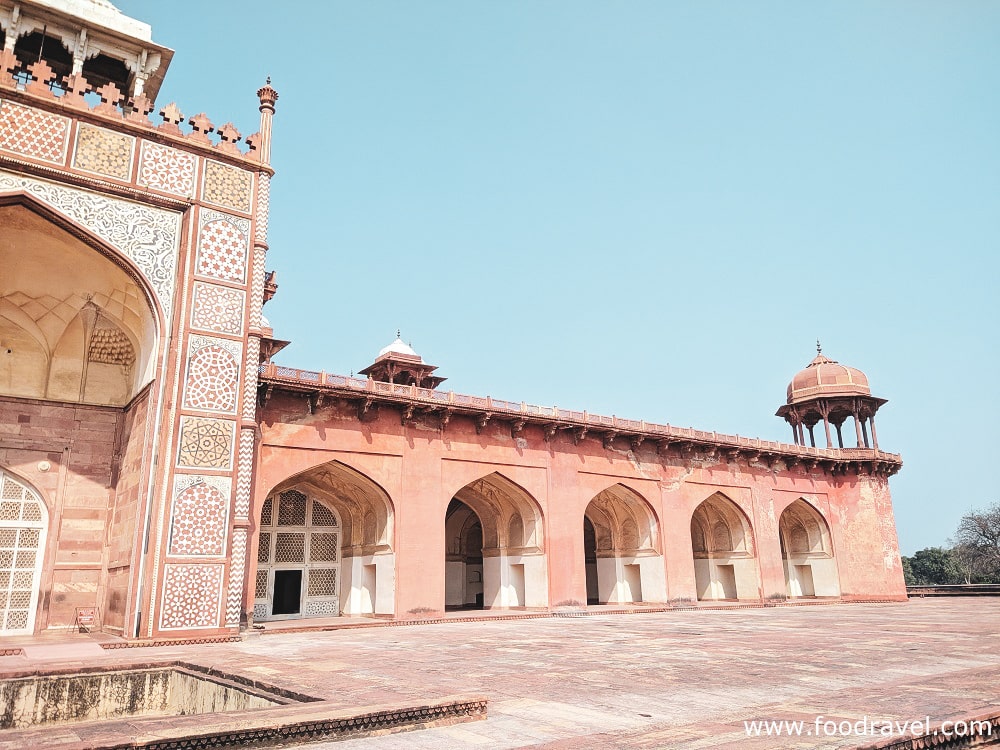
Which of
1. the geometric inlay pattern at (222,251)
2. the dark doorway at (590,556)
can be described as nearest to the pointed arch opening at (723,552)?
the dark doorway at (590,556)

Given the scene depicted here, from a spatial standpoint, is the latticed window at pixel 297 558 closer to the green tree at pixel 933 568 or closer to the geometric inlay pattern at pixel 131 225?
the geometric inlay pattern at pixel 131 225

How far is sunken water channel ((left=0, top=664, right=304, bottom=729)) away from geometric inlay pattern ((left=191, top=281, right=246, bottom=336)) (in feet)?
17.2

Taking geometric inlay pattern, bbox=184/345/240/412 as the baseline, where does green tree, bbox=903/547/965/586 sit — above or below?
below

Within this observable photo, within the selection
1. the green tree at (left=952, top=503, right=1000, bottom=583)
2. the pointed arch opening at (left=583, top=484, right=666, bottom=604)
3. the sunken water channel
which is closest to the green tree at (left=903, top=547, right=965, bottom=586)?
the green tree at (left=952, top=503, right=1000, bottom=583)

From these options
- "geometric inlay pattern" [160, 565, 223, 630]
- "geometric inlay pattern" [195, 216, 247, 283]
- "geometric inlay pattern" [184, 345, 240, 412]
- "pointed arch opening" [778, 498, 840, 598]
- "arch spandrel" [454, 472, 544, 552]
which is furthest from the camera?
"pointed arch opening" [778, 498, 840, 598]

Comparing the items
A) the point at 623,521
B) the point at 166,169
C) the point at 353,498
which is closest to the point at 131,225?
the point at 166,169

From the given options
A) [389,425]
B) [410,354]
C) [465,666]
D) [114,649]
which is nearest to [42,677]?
[114,649]

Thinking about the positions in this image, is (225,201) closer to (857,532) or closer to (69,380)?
(69,380)

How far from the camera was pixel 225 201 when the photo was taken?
11.2 m

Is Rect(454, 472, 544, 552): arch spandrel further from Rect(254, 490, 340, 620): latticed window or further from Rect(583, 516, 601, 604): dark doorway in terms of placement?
Rect(583, 516, 601, 604): dark doorway

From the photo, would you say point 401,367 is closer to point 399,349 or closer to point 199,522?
point 399,349

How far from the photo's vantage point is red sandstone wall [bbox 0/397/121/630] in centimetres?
1091

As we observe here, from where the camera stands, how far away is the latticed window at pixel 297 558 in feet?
50.0

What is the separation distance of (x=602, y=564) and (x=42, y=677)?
1587 centimetres
